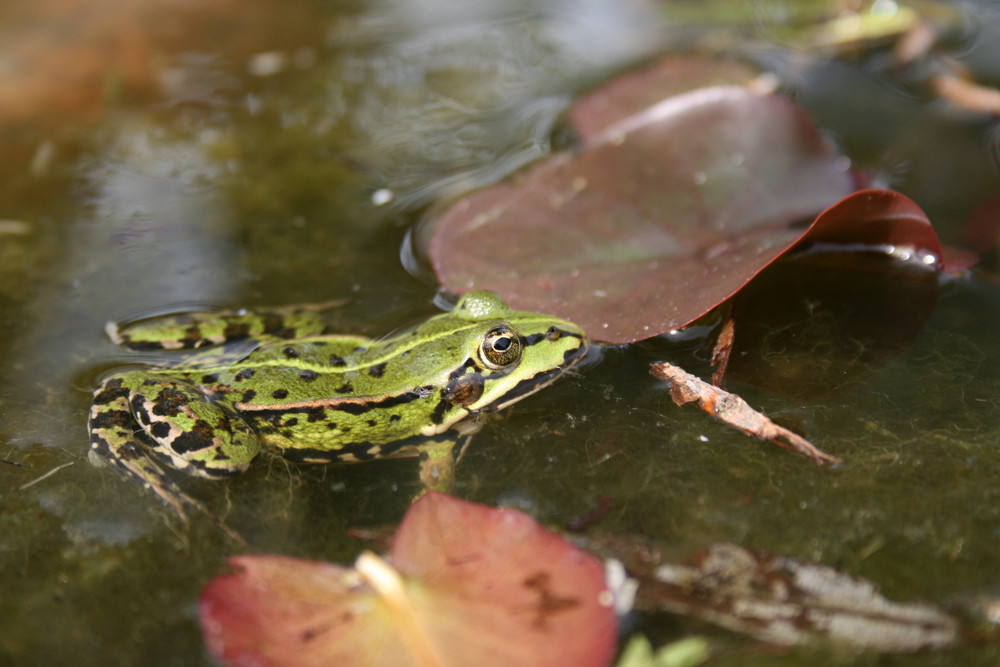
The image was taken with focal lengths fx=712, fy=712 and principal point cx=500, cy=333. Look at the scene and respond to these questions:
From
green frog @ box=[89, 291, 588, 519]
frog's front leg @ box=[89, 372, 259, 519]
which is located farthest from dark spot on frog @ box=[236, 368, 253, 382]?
frog's front leg @ box=[89, 372, 259, 519]

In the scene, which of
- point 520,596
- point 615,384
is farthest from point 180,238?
point 520,596

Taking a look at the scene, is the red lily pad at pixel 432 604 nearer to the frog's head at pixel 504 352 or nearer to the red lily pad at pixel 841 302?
the frog's head at pixel 504 352

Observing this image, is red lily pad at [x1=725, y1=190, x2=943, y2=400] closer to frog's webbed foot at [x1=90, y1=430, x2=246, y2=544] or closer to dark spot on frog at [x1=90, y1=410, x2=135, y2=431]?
frog's webbed foot at [x1=90, y1=430, x2=246, y2=544]

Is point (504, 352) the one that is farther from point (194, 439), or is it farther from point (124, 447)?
point (124, 447)

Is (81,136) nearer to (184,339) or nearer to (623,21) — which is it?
(184,339)

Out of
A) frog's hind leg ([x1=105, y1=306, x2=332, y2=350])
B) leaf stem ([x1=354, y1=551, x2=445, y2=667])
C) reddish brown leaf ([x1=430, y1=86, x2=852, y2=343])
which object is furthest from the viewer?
frog's hind leg ([x1=105, y1=306, x2=332, y2=350])

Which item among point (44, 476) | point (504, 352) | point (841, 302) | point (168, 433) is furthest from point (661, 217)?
point (44, 476)
